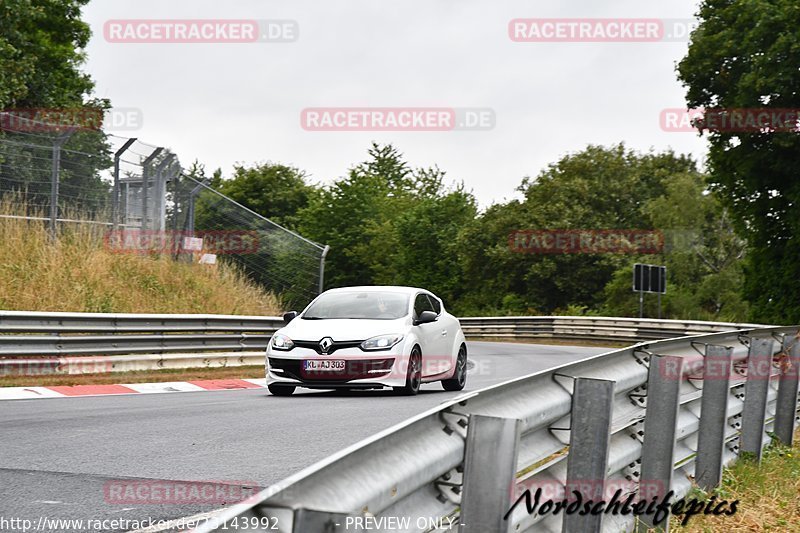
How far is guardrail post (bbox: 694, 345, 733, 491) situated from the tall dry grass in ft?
45.0

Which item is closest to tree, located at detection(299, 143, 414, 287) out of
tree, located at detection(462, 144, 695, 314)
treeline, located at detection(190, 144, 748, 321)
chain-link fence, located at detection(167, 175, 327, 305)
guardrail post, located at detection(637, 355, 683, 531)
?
treeline, located at detection(190, 144, 748, 321)

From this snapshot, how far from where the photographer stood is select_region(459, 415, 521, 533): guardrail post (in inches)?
135

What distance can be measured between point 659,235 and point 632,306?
343 inches

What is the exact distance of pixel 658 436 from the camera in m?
5.62

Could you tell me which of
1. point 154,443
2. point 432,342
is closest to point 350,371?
point 432,342

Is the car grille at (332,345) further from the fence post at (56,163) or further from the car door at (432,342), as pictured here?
the fence post at (56,163)

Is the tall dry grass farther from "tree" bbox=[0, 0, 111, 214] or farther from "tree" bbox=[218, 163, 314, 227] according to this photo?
"tree" bbox=[218, 163, 314, 227]

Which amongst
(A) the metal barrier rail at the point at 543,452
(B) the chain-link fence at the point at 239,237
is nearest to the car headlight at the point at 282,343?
(A) the metal barrier rail at the point at 543,452

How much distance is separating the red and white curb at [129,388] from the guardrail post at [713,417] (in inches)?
339

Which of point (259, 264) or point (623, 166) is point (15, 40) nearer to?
point (259, 264)

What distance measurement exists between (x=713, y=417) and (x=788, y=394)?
2.74 meters

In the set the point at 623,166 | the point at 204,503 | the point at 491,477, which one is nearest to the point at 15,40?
the point at 204,503

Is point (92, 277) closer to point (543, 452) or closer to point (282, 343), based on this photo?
point (282, 343)

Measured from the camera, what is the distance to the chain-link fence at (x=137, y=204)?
61.1ft
